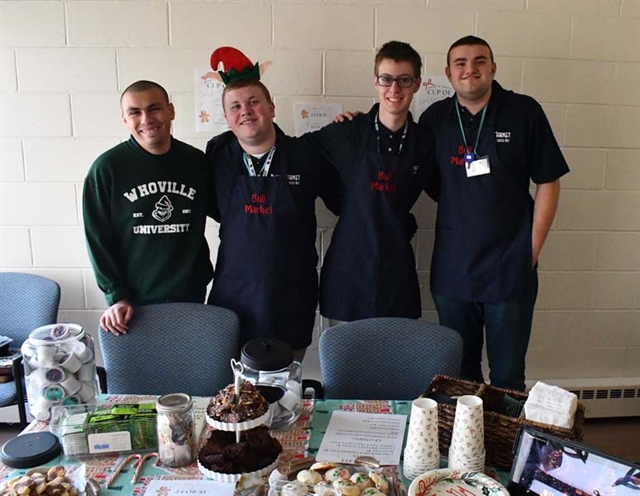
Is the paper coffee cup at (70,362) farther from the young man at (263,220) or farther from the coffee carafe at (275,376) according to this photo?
the young man at (263,220)

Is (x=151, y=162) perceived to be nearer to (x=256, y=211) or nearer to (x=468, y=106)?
(x=256, y=211)

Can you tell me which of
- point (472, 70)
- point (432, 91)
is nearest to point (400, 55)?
point (472, 70)

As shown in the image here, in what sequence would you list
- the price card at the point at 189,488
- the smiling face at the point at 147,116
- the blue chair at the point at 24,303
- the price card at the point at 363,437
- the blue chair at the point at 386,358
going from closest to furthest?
the price card at the point at 189,488
the price card at the point at 363,437
the blue chair at the point at 386,358
the smiling face at the point at 147,116
the blue chair at the point at 24,303

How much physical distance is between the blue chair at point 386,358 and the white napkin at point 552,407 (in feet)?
1.81

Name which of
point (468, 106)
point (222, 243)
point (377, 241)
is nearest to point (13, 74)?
point (222, 243)

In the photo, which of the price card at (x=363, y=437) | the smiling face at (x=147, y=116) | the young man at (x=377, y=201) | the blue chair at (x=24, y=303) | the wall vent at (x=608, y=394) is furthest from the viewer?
the wall vent at (x=608, y=394)

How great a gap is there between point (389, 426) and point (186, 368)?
75 centimetres

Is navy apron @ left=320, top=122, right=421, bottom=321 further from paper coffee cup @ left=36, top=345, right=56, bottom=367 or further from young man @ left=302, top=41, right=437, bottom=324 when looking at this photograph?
paper coffee cup @ left=36, top=345, right=56, bottom=367

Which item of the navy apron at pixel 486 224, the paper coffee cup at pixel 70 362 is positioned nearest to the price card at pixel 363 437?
the paper coffee cup at pixel 70 362

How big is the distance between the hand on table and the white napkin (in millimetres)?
1241

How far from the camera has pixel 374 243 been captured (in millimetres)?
2176

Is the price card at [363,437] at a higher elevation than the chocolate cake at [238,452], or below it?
below

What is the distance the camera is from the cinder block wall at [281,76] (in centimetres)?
244

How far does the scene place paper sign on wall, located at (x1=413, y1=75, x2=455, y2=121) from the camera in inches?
99.9
